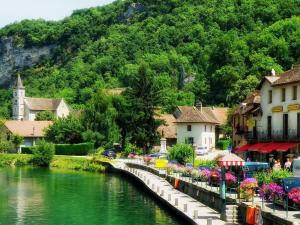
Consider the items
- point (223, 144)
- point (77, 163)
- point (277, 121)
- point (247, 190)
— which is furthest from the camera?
point (223, 144)

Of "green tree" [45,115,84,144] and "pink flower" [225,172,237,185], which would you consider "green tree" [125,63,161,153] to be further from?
"pink flower" [225,172,237,185]

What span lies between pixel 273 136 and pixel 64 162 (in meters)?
39.2

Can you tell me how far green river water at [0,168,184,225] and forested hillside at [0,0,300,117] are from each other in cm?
5968

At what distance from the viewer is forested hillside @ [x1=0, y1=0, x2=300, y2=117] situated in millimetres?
128125

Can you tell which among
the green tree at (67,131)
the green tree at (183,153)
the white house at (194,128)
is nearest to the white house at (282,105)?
the green tree at (183,153)

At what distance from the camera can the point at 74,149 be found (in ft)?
295

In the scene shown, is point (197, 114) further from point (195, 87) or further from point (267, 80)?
point (195, 87)

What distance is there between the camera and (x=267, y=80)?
52.6 metres

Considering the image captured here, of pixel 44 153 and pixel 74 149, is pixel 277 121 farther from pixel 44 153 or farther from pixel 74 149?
pixel 74 149

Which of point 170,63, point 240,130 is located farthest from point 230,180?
point 170,63

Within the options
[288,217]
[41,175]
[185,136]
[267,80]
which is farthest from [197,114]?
[288,217]

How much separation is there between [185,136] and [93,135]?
14708mm

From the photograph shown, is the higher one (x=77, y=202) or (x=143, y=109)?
(x=143, y=109)

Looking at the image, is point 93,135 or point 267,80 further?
point 93,135
